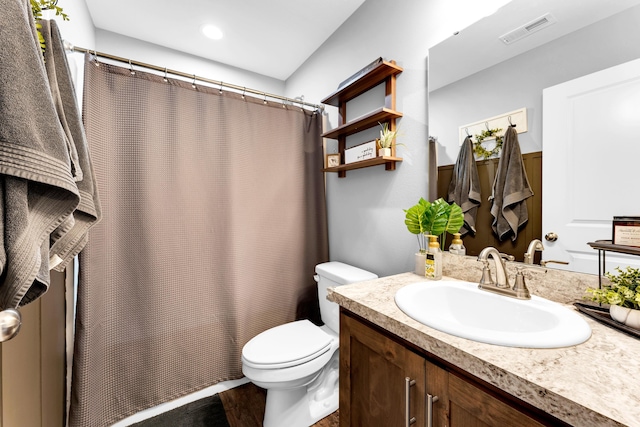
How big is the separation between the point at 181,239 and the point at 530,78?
1788 millimetres

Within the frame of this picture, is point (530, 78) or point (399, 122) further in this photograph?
point (399, 122)

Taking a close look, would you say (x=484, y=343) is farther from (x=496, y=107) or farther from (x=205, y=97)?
(x=205, y=97)

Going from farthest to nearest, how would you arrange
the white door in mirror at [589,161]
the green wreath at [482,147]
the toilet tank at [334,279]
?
the toilet tank at [334,279] < the green wreath at [482,147] < the white door in mirror at [589,161]

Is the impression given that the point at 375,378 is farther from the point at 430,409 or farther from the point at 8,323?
the point at 8,323

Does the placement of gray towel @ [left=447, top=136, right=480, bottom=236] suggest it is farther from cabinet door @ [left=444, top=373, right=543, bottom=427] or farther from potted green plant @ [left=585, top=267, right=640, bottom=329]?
cabinet door @ [left=444, top=373, right=543, bottom=427]

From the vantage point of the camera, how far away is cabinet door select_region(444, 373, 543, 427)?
0.51 metres

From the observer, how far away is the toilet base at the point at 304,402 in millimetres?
1350

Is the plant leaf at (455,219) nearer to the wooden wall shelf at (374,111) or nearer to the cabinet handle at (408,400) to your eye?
the wooden wall shelf at (374,111)

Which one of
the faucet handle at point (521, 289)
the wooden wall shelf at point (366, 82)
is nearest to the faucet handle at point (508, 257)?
the faucet handle at point (521, 289)

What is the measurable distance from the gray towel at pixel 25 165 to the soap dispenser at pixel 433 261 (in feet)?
3.79

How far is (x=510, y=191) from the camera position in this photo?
1000 mm

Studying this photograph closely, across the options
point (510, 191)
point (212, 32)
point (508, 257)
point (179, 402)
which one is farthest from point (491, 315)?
point (212, 32)

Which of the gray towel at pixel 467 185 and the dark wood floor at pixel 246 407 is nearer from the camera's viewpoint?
the gray towel at pixel 467 185

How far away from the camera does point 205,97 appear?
1.64 m
